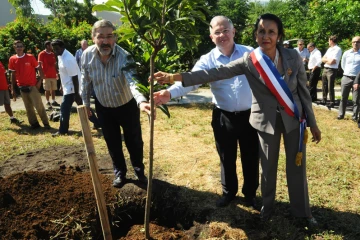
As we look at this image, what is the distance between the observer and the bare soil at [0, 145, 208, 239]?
314 centimetres

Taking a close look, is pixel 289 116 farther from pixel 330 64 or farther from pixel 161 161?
pixel 330 64

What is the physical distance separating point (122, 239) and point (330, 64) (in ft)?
24.8

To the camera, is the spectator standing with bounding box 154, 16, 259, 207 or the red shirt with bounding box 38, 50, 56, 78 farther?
the red shirt with bounding box 38, 50, 56, 78

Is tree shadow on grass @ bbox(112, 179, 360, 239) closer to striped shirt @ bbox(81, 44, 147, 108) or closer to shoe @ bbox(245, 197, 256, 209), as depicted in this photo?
shoe @ bbox(245, 197, 256, 209)

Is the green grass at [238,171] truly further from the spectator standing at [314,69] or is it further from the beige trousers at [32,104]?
the spectator standing at [314,69]

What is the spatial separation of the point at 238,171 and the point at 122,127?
70.5 inches

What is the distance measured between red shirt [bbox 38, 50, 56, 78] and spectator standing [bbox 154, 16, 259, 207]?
21.8 ft

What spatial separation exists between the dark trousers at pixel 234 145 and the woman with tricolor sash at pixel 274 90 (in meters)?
0.22

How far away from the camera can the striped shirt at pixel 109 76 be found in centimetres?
344

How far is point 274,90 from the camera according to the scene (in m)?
2.79

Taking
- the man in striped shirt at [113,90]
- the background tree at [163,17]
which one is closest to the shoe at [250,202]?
the man in striped shirt at [113,90]

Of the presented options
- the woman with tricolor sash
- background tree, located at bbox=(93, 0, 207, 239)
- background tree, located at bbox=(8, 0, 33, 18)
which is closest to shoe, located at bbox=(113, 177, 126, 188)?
the woman with tricolor sash

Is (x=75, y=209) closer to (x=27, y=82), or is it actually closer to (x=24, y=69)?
(x=27, y=82)

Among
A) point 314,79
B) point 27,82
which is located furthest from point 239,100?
point 314,79
